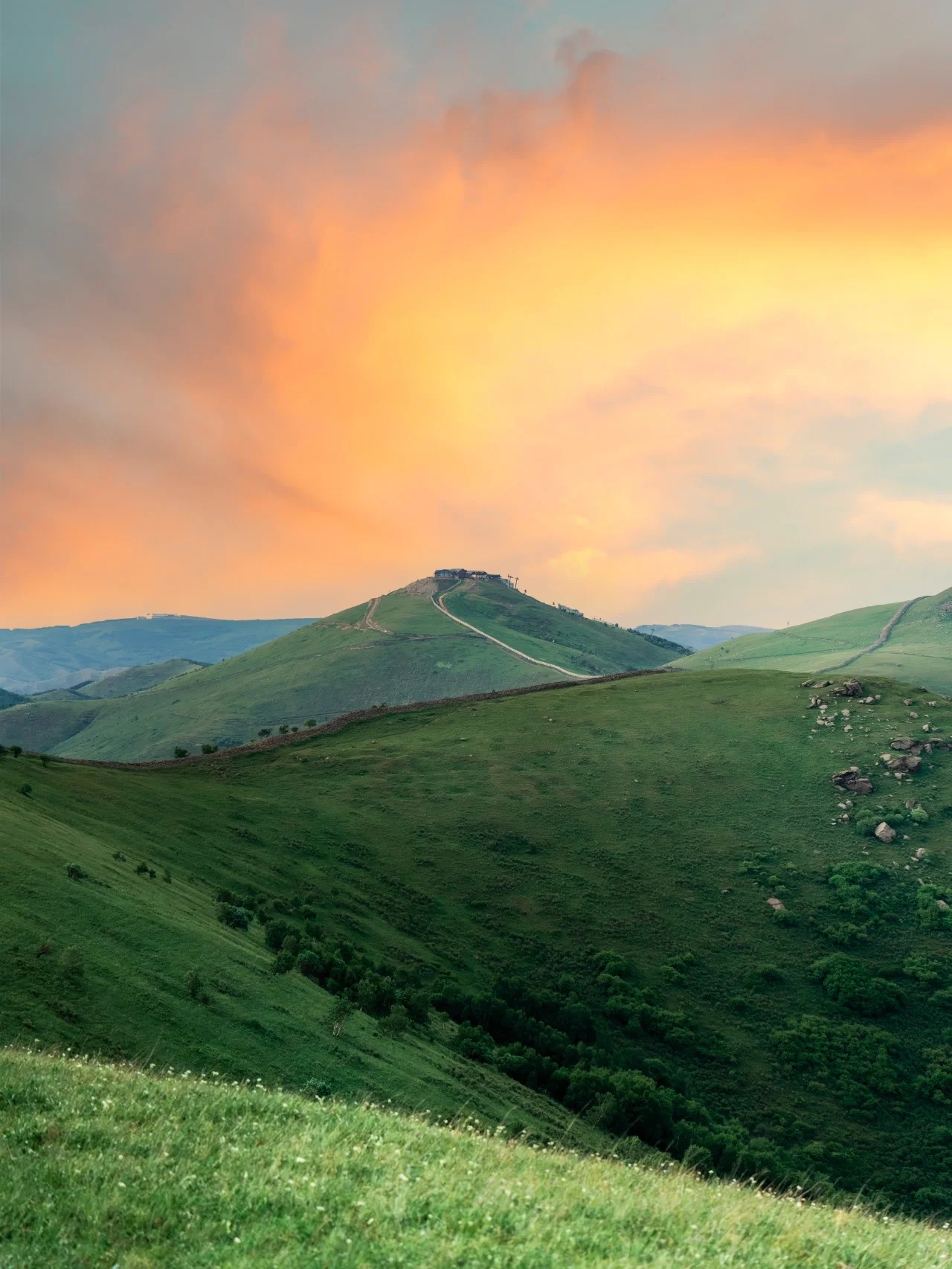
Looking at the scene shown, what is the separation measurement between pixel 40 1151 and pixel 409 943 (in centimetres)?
4719

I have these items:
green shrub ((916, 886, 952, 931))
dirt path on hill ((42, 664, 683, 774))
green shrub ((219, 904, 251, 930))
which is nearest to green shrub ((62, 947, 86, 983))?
green shrub ((219, 904, 251, 930))

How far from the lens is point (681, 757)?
333ft

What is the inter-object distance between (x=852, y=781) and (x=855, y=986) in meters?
35.3

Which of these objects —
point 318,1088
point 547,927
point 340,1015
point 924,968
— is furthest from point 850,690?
point 318,1088

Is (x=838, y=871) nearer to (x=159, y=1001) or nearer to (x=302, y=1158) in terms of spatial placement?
(x=159, y=1001)

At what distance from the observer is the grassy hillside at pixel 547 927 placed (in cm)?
3002

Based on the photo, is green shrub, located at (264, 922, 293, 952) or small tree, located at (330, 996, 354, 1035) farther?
green shrub, located at (264, 922, 293, 952)

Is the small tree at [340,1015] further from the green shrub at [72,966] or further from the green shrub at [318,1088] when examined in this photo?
the green shrub at [72,966]

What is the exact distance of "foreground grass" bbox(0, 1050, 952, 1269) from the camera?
991cm

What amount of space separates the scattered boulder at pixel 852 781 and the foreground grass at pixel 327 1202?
8388 centimetres

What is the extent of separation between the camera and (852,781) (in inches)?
3610

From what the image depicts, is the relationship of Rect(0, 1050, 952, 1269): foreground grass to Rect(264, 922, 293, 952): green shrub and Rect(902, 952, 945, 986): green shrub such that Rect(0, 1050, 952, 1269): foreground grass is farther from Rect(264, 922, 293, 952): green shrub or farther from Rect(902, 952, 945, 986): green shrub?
Rect(902, 952, 945, 986): green shrub

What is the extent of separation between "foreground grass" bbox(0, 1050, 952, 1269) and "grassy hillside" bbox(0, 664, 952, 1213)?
38.4ft

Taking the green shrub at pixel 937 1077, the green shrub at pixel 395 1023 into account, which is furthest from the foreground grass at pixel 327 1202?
the green shrub at pixel 937 1077
